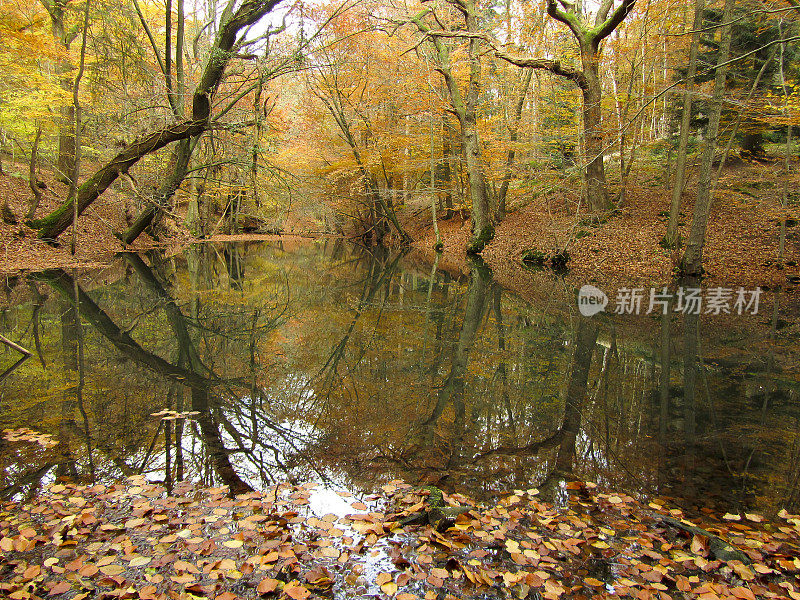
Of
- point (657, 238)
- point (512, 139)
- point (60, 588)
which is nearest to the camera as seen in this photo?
point (60, 588)

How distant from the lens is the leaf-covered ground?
2295 millimetres

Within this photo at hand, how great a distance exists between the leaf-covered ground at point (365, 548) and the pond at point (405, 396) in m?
0.32

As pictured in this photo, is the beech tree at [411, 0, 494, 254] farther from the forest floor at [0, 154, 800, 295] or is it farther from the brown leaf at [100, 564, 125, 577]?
the brown leaf at [100, 564, 125, 577]

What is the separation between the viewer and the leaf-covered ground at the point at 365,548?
229 cm

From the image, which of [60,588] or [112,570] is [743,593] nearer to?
[112,570]

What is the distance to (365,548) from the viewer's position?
2652 mm

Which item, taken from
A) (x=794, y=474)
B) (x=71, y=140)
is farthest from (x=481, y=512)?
(x=71, y=140)

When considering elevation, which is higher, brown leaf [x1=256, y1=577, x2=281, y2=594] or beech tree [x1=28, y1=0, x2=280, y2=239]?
beech tree [x1=28, y1=0, x2=280, y2=239]

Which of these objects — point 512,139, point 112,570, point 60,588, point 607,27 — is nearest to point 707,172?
point 607,27

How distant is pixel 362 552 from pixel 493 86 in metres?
24.4

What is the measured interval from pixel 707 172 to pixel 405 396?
392 inches

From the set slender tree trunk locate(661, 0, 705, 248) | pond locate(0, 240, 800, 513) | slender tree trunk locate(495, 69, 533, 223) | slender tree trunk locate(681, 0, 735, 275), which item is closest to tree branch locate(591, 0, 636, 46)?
slender tree trunk locate(661, 0, 705, 248)

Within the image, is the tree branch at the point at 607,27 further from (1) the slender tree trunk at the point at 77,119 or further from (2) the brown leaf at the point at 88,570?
(2) the brown leaf at the point at 88,570

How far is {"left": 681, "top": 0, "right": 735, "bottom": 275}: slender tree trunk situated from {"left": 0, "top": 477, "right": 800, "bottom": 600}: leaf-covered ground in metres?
10.0
